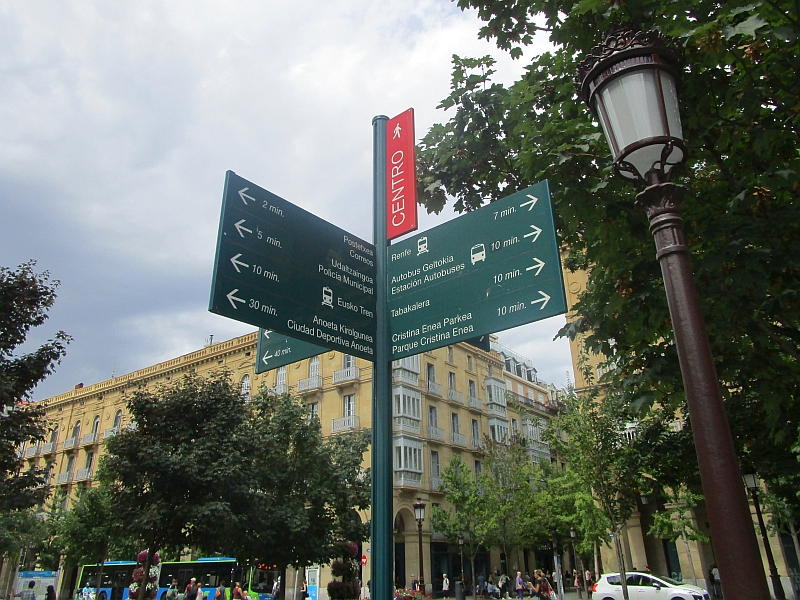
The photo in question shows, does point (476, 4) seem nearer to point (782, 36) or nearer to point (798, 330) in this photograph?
point (782, 36)

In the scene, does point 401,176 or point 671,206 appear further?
point 401,176

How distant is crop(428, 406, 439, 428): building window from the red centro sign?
32704 mm

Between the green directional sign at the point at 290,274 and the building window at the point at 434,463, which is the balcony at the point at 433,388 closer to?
the building window at the point at 434,463

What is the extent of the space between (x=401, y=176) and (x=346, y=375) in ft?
101

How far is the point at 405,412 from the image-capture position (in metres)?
35.0

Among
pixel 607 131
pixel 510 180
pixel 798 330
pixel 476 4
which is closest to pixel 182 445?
pixel 510 180

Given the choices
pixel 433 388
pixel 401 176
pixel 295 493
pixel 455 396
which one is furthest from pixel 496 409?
pixel 401 176

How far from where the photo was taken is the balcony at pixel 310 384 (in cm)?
3731

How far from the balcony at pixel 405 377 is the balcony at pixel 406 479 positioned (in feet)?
16.5

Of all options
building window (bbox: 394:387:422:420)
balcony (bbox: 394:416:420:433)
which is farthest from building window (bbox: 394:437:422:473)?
building window (bbox: 394:387:422:420)

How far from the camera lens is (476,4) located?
7.91m

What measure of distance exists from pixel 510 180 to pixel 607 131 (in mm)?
5397

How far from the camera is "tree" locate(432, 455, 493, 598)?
32.9 meters

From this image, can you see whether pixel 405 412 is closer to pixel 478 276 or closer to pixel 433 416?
pixel 433 416
